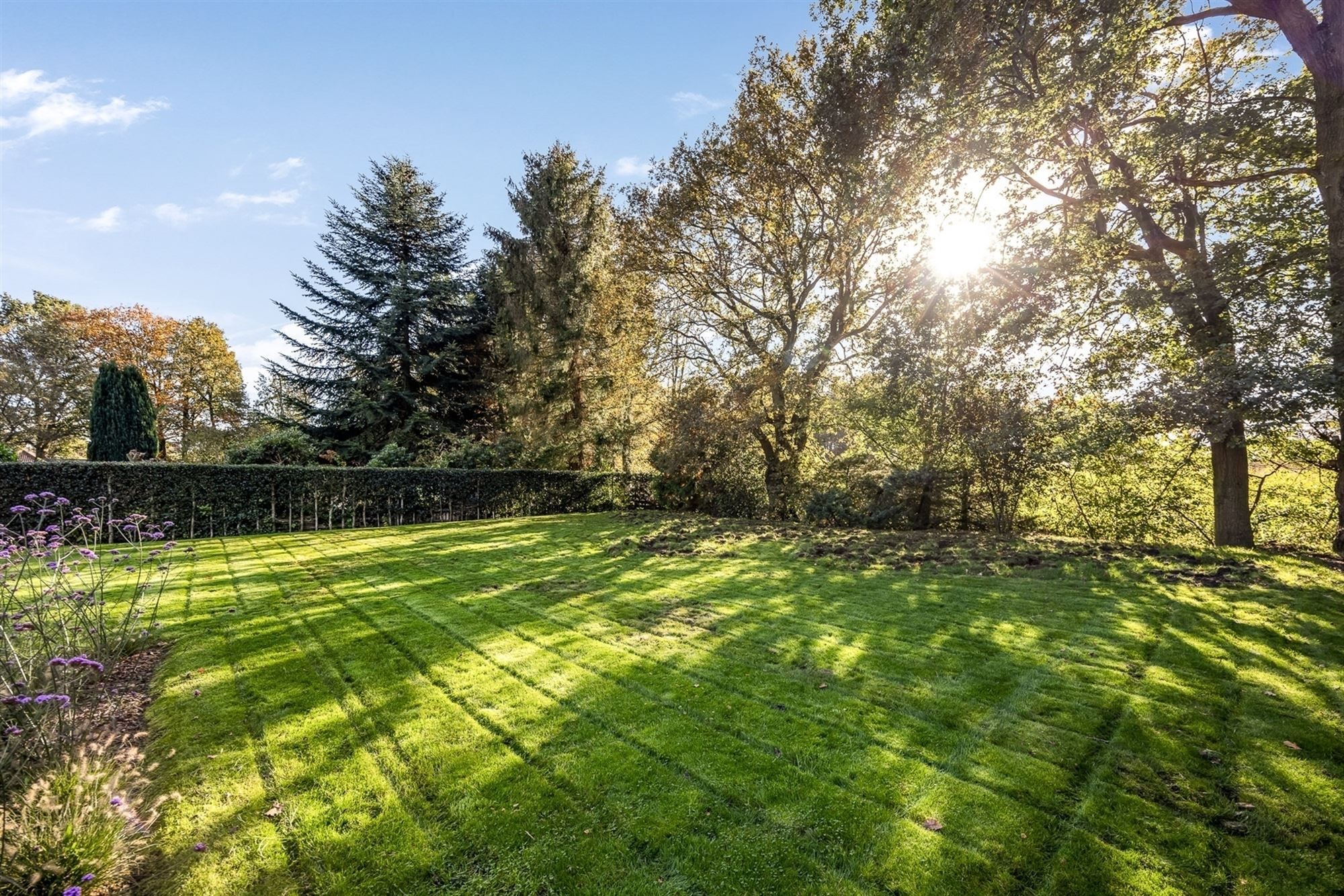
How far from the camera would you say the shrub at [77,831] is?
6.09 ft

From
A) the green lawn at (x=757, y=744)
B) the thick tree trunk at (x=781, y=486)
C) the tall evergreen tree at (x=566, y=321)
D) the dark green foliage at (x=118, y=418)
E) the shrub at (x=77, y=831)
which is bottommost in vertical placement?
the green lawn at (x=757, y=744)

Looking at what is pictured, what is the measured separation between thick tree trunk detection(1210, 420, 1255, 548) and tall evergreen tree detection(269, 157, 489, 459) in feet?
70.9

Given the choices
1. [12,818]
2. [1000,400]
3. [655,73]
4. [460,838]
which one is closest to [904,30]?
[655,73]

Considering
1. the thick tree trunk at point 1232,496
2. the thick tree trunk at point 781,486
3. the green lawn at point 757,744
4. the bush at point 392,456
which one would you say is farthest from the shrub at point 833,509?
the bush at point 392,456

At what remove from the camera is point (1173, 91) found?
27.9 ft

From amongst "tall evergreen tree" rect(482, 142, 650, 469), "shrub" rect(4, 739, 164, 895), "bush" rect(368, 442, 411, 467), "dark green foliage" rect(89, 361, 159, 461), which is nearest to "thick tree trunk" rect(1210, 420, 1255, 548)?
"shrub" rect(4, 739, 164, 895)

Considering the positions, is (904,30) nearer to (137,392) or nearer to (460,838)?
(460,838)

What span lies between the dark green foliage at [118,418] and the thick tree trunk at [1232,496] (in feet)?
78.8

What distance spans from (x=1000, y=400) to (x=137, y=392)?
22049 mm

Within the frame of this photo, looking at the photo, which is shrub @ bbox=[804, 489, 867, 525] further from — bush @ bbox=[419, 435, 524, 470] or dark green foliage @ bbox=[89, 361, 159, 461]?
dark green foliage @ bbox=[89, 361, 159, 461]

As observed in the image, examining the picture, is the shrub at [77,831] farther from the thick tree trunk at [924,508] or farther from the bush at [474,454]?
the bush at [474,454]

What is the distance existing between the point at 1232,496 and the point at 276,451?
20414 mm

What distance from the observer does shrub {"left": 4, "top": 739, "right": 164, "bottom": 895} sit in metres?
1.86

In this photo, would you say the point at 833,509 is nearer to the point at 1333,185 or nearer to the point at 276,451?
the point at 1333,185
